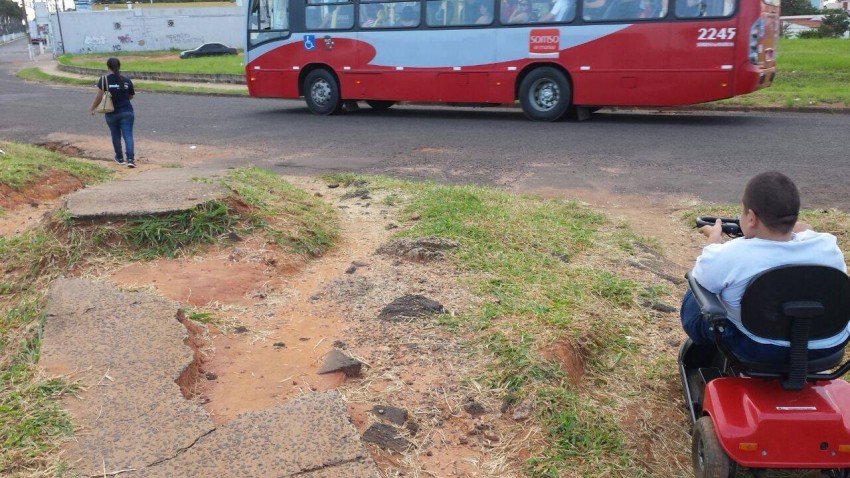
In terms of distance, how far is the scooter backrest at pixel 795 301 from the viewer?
274 cm

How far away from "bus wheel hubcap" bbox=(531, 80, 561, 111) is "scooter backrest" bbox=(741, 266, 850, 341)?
11.9 meters

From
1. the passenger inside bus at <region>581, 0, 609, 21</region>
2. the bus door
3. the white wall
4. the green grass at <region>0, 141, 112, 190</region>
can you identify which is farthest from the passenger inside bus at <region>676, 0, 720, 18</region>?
the white wall

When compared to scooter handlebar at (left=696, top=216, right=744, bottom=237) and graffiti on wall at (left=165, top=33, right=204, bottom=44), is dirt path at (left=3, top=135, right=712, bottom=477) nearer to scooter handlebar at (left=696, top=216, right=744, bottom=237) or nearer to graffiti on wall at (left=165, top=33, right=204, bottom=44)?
scooter handlebar at (left=696, top=216, right=744, bottom=237)

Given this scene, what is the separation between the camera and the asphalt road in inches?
353

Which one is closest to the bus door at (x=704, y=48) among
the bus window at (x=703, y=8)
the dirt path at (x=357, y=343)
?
the bus window at (x=703, y=8)

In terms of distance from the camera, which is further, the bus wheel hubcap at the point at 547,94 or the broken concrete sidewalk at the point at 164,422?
the bus wheel hubcap at the point at 547,94

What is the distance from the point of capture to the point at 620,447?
325cm

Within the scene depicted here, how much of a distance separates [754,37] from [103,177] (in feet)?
33.6

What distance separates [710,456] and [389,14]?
14.0 meters

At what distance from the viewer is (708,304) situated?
289 centimetres

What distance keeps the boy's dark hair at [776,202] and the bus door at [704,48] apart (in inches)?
426

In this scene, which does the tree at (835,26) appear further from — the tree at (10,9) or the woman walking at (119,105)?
the tree at (10,9)

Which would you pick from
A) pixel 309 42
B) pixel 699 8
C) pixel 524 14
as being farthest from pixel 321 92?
pixel 699 8

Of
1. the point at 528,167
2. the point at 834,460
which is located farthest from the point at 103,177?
the point at 834,460
